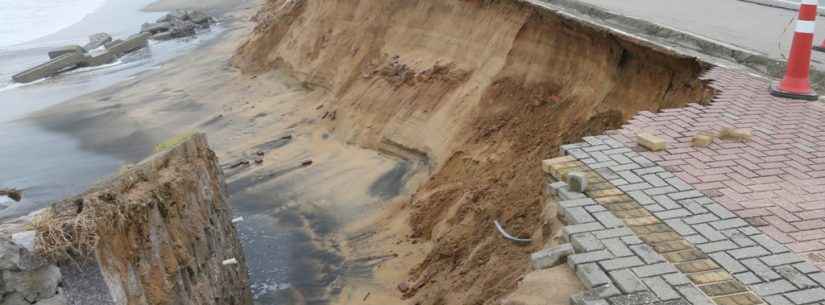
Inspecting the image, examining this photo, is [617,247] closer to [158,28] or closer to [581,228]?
[581,228]

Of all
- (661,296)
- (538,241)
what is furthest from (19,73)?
(661,296)

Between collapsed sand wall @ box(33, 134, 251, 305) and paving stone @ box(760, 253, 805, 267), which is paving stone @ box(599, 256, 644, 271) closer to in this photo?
paving stone @ box(760, 253, 805, 267)

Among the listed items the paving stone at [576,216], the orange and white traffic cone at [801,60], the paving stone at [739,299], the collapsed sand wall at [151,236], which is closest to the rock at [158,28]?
the collapsed sand wall at [151,236]

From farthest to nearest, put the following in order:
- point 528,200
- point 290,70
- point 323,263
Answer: point 290,70 < point 323,263 < point 528,200

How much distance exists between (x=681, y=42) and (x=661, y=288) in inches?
197

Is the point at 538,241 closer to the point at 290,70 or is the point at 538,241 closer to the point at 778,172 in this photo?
the point at 778,172

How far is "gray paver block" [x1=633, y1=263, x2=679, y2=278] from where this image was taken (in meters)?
3.77

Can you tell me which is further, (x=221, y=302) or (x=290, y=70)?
(x=290, y=70)

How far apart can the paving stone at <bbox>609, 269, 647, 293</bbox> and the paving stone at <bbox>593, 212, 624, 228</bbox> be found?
50cm

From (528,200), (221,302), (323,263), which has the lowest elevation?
(323,263)

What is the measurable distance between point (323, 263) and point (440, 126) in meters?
3.20

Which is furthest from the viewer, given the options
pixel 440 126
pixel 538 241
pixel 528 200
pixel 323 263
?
pixel 440 126

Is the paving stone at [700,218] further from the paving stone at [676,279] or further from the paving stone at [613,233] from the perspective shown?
the paving stone at [676,279]

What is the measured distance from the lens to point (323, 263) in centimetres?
881
